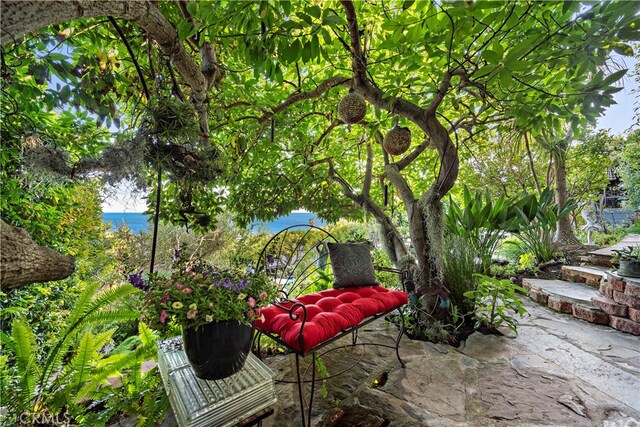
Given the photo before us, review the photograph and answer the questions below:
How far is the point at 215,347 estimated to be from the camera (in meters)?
1.07

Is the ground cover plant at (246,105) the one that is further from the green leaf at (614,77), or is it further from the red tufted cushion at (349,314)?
the red tufted cushion at (349,314)

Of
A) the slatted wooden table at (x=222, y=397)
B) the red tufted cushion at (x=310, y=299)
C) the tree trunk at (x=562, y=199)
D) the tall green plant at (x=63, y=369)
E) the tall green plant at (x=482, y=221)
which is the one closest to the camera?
the slatted wooden table at (x=222, y=397)

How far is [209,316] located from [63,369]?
1.12 metres

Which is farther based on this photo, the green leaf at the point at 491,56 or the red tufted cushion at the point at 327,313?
the red tufted cushion at the point at 327,313

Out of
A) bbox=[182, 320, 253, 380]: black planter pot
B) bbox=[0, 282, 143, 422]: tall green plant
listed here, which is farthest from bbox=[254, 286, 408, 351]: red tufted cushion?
bbox=[0, 282, 143, 422]: tall green plant

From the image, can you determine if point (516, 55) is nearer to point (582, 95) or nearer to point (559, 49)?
point (559, 49)

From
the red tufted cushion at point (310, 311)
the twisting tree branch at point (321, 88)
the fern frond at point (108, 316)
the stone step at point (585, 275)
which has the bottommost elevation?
the stone step at point (585, 275)

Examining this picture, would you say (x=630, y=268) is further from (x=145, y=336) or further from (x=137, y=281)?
(x=145, y=336)

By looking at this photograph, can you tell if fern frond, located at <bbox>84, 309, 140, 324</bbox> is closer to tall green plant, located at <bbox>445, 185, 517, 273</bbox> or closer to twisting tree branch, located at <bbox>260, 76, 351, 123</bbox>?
twisting tree branch, located at <bbox>260, 76, 351, 123</bbox>

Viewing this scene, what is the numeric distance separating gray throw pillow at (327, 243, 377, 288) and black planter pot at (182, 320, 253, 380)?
4.48 ft

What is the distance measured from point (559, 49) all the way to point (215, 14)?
1.79m

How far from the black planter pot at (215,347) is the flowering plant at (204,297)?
44 millimetres

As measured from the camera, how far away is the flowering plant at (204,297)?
1.04 metres

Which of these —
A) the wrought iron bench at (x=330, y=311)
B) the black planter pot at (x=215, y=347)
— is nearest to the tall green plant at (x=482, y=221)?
the wrought iron bench at (x=330, y=311)
